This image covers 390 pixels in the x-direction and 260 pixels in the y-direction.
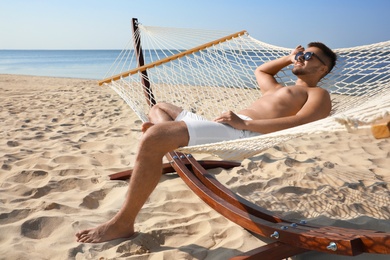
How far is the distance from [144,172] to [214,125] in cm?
32

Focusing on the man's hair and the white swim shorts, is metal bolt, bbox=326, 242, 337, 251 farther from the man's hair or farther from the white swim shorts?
the man's hair

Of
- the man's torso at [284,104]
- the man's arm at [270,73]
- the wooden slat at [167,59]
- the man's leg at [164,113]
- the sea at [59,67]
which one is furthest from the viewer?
the sea at [59,67]

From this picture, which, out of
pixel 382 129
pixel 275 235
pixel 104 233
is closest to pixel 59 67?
pixel 104 233

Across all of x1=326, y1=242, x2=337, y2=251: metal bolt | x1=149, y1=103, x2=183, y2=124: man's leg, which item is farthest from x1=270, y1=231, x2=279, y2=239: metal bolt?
x1=149, y1=103, x2=183, y2=124: man's leg

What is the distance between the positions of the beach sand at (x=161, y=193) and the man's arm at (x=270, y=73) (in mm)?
478

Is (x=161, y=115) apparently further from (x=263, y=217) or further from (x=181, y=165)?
(x=263, y=217)

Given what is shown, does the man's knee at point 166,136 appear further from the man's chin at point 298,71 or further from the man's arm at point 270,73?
the man's arm at point 270,73

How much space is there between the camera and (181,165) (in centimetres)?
210

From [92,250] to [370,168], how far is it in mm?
1645

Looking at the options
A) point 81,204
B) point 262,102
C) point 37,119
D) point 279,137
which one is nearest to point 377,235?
point 279,137

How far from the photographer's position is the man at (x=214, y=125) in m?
1.53

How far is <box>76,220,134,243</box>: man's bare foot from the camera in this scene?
162cm

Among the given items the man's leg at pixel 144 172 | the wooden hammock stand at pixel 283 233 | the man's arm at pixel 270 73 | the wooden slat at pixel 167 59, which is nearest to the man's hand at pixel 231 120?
the man's leg at pixel 144 172

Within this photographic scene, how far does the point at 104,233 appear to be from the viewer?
1631 millimetres
